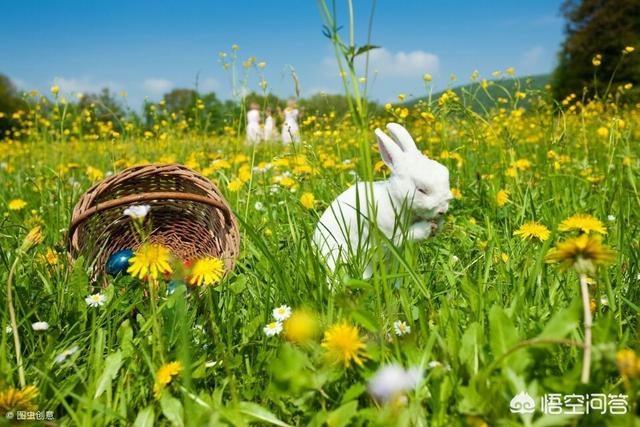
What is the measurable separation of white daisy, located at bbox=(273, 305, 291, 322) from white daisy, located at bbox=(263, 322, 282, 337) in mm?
13

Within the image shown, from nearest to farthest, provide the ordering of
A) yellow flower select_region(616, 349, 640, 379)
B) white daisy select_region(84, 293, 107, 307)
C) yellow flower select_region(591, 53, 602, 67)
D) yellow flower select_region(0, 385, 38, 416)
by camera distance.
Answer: yellow flower select_region(616, 349, 640, 379), yellow flower select_region(0, 385, 38, 416), white daisy select_region(84, 293, 107, 307), yellow flower select_region(591, 53, 602, 67)

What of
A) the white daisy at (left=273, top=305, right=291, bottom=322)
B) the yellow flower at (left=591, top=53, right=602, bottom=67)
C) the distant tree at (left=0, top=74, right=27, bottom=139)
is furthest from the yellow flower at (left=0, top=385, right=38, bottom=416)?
the distant tree at (left=0, top=74, right=27, bottom=139)

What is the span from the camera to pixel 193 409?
88 centimetres

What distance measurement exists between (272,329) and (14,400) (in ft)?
1.55

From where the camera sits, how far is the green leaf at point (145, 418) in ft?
2.96

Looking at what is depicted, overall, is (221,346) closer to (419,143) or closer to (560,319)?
(560,319)

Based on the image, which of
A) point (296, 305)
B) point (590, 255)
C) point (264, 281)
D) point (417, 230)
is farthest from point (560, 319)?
point (264, 281)

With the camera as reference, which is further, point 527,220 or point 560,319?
point 527,220

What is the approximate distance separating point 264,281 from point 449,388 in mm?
Answer: 716

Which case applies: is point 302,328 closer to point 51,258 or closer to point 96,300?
point 96,300

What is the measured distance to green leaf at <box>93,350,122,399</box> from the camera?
981 mm

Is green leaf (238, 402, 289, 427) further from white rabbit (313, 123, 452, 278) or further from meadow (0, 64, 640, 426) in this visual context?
white rabbit (313, 123, 452, 278)

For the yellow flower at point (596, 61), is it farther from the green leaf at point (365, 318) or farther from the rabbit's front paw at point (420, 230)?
the green leaf at point (365, 318)

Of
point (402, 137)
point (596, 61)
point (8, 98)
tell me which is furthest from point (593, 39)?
point (8, 98)
